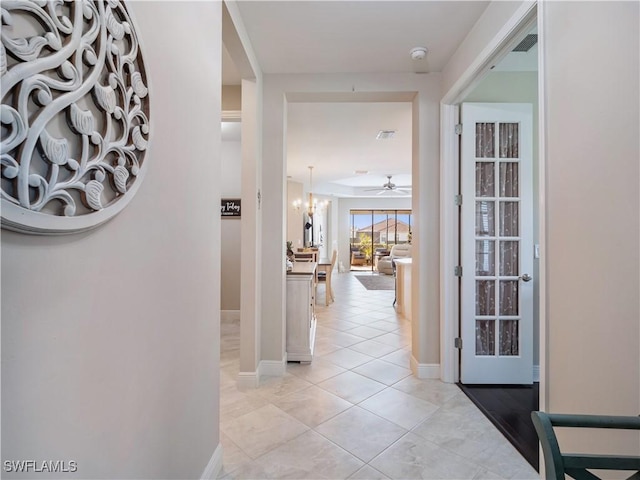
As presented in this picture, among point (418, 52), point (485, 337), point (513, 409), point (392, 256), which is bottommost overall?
point (513, 409)

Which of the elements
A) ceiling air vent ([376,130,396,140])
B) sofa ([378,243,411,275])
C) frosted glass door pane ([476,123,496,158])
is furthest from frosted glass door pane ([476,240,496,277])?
sofa ([378,243,411,275])

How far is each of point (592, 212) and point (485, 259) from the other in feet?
5.05

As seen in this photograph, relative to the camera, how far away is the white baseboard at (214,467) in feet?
4.80

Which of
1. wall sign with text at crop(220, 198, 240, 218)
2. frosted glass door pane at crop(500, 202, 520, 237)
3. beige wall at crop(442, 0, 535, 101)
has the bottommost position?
frosted glass door pane at crop(500, 202, 520, 237)

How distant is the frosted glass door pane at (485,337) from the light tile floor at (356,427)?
1.45 ft

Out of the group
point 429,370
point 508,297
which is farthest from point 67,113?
point 508,297

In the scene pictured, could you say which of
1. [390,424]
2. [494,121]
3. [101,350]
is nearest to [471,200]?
[494,121]

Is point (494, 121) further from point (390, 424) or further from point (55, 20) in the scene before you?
point (55, 20)

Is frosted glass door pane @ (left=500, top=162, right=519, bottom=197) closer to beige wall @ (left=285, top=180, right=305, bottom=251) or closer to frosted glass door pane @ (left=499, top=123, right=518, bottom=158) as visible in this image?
frosted glass door pane @ (left=499, top=123, right=518, bottom=158)

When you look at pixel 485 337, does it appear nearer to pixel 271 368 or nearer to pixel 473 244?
pixel 473 244

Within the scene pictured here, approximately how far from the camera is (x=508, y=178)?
269 centimetres

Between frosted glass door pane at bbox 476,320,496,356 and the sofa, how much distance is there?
22.7 feet

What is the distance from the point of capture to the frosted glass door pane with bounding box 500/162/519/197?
8.79 ft

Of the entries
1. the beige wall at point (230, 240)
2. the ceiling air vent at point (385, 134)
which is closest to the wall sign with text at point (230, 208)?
the beige wall at point (230, 240)
